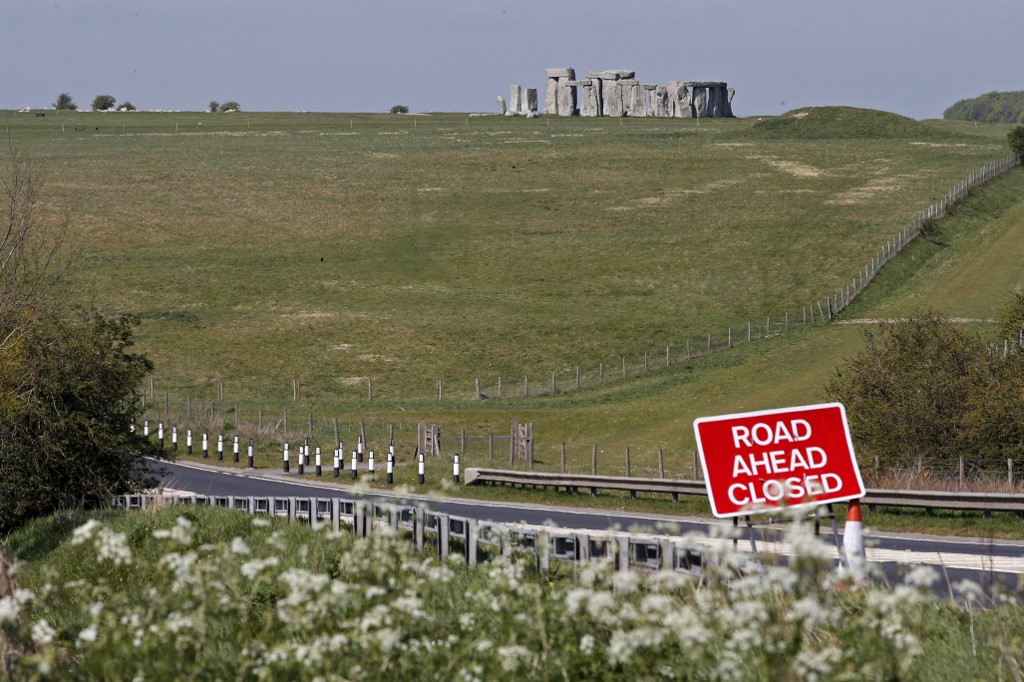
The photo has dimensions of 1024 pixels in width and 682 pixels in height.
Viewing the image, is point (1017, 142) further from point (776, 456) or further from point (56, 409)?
point (776, 456)

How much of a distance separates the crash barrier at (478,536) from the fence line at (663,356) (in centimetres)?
3362

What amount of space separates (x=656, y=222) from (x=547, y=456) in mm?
54183

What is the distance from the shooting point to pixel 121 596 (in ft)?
30.7

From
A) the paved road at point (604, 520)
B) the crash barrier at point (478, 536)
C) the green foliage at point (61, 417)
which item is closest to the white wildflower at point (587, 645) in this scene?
the crash barrier at point (478, 536)

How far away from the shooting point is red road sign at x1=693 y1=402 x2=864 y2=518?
12.8 m

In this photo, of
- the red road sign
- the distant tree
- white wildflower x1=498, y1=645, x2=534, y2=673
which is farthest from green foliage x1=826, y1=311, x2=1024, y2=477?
the distant tree

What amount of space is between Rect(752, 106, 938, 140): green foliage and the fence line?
63712 mm

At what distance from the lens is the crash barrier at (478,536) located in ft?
43.5

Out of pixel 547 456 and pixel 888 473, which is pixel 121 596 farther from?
pixel 547 456

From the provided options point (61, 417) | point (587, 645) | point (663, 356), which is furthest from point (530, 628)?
point (663, 356)

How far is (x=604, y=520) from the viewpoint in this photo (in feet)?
93.4

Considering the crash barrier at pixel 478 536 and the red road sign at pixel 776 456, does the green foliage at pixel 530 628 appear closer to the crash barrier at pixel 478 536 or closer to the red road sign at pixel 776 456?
the crash barrier at pixel 478 536

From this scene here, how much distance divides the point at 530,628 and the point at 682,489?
21056 mm

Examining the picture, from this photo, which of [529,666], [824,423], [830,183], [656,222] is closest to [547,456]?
[824,423]
